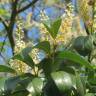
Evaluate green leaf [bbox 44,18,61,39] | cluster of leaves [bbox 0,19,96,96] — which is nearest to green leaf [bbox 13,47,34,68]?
cluster of leaves [bbox 0,19,96,96]

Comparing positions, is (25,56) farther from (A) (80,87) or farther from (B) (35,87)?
(A) (80,87)

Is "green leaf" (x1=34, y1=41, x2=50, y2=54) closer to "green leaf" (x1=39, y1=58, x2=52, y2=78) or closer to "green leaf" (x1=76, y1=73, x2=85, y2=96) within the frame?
"green leaf" (x1=39, y1=58, x2=52, y2=78)

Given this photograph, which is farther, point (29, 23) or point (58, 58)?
point (29, 23)

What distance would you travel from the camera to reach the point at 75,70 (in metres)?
1.99

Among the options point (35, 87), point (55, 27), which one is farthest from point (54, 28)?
point (35, 87)

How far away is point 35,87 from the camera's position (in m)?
1.90

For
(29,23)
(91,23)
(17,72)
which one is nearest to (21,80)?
(17,72)

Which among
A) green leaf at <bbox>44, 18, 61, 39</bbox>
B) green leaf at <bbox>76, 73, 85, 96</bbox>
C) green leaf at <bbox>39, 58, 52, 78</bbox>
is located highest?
green leaf at <bbox>44, 18, 61, 39</bbox>

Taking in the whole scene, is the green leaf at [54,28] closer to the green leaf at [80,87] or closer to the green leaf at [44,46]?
the green leaf at [44,46]

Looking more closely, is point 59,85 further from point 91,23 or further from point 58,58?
point 91,23

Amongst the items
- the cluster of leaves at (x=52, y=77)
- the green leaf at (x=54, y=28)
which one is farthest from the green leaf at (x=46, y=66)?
the green leaf at (x=54, y=28)

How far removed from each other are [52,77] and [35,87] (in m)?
0.08

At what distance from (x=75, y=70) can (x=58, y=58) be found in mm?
88

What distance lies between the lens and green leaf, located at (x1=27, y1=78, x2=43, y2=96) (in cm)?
189
